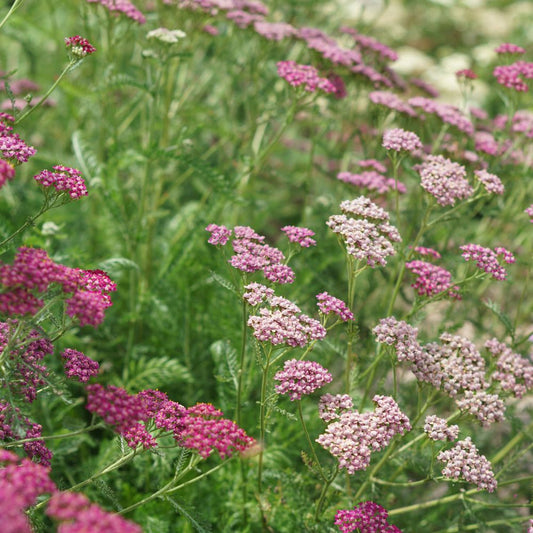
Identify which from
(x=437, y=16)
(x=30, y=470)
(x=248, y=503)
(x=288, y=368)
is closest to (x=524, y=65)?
(x=288, y=368)

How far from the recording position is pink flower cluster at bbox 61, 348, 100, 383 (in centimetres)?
206

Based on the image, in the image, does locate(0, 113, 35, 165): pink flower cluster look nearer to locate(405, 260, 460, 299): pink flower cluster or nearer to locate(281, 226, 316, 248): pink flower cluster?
locate(281, 226, 316, 248): pink flower cluster

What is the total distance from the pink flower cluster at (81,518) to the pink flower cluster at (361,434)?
88 cm

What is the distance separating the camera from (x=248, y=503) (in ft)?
9.27

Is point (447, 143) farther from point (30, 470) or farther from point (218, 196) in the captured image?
point (30, 470)

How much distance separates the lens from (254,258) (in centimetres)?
239

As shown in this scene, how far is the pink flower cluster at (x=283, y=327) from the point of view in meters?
2.15

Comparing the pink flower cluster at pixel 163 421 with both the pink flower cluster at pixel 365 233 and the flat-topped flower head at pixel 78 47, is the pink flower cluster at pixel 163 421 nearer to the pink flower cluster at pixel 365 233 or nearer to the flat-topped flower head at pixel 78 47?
the pink flower cluster at pixel 365 233

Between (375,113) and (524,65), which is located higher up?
(524,65)

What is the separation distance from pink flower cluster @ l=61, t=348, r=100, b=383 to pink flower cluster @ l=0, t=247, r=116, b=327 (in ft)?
0.64

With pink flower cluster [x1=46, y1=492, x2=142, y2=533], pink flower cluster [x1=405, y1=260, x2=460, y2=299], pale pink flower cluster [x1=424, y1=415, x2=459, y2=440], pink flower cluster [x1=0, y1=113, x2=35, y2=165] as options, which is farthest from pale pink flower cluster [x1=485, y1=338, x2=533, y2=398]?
pink flower cluster [x1=0, y1=113, x2=35, y2=165]

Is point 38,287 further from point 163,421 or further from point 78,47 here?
point 78,47

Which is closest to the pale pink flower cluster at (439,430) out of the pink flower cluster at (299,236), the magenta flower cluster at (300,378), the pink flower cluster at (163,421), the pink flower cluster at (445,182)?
the magenta flower cluster at (300,378)

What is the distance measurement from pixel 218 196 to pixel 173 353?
0.97 metres
